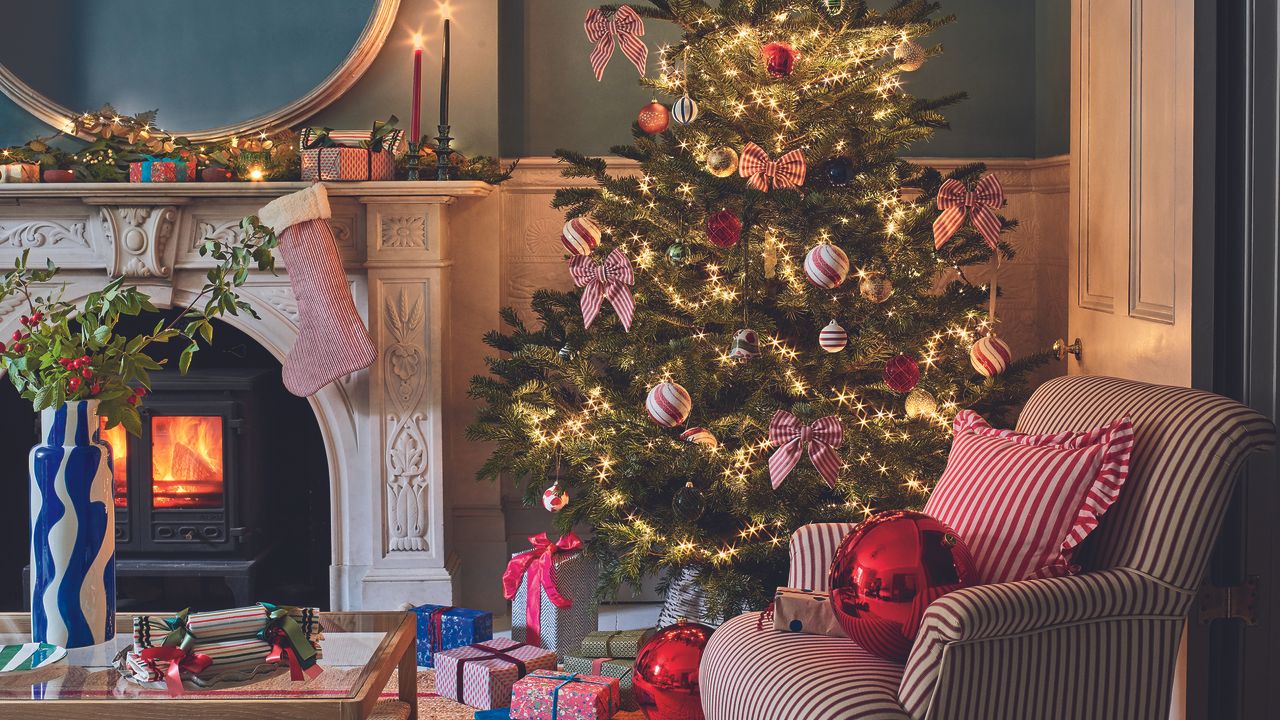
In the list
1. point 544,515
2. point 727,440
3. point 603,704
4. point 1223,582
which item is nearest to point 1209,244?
point 1223,582

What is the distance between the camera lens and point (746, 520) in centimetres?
278

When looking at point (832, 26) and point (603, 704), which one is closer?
point (603, 704)

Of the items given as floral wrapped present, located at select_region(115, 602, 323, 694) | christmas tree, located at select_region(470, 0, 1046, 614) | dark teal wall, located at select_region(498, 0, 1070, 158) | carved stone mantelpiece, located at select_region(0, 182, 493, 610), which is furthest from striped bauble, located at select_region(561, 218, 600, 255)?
floral wrapped present, located at select_region(115, 602, 323, 694)

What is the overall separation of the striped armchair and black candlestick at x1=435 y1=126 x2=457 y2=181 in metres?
1.78

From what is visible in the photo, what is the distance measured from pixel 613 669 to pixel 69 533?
1214 millimetres

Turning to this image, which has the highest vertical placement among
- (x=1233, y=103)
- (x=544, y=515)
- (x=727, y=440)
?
(x=1233, y=103)

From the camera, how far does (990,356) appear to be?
2602 mm

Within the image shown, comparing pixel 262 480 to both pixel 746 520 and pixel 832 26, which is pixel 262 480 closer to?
pixel 746 520

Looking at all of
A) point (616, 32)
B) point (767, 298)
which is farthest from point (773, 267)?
point (616, 32)

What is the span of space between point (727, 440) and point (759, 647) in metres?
1.04

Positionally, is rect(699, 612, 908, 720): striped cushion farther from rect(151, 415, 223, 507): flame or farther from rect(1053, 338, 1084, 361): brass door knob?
rect(151, 415, 223, 507): flame

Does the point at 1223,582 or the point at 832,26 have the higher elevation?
the point at 832,26

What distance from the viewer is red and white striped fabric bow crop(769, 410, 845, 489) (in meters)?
2.47

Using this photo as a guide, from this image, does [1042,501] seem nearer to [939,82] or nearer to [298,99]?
[939,82]
